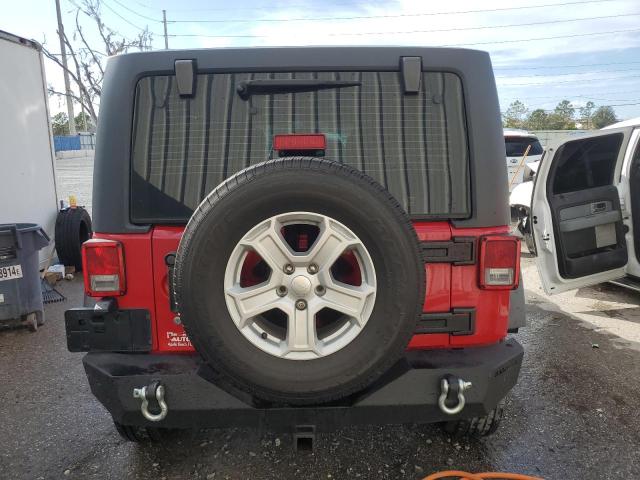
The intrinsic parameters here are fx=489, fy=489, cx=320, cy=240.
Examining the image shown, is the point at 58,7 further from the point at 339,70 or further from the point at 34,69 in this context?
the point at 339,70

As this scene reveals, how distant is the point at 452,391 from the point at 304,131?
1.27 meters

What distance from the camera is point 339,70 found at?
6.97ft

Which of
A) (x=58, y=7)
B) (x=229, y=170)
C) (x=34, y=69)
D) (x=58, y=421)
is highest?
(x=58, y=7)

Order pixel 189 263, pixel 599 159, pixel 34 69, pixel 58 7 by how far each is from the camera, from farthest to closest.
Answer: pixel 58 7
pixel 34 69
pixel 599 159
pixel 189 263

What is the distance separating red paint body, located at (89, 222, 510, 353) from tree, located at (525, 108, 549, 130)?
5987 cm

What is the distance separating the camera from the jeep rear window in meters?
2.14

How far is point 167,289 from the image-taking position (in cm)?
217

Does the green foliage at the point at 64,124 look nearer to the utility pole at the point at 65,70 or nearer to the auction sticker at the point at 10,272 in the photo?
the utility pole at the point at 65,70

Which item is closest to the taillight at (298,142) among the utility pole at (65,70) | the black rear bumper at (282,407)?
the black rear bumper at (282,407)

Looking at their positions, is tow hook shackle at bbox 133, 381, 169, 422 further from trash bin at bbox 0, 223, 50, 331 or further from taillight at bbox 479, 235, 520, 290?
trash bin at bbox 0, 223, 50, 331

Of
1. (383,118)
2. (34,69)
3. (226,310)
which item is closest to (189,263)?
(226,310)

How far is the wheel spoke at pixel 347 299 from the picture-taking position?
1846mm

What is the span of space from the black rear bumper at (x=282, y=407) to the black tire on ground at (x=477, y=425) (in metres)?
0.49

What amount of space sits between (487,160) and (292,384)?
1.26 metres
